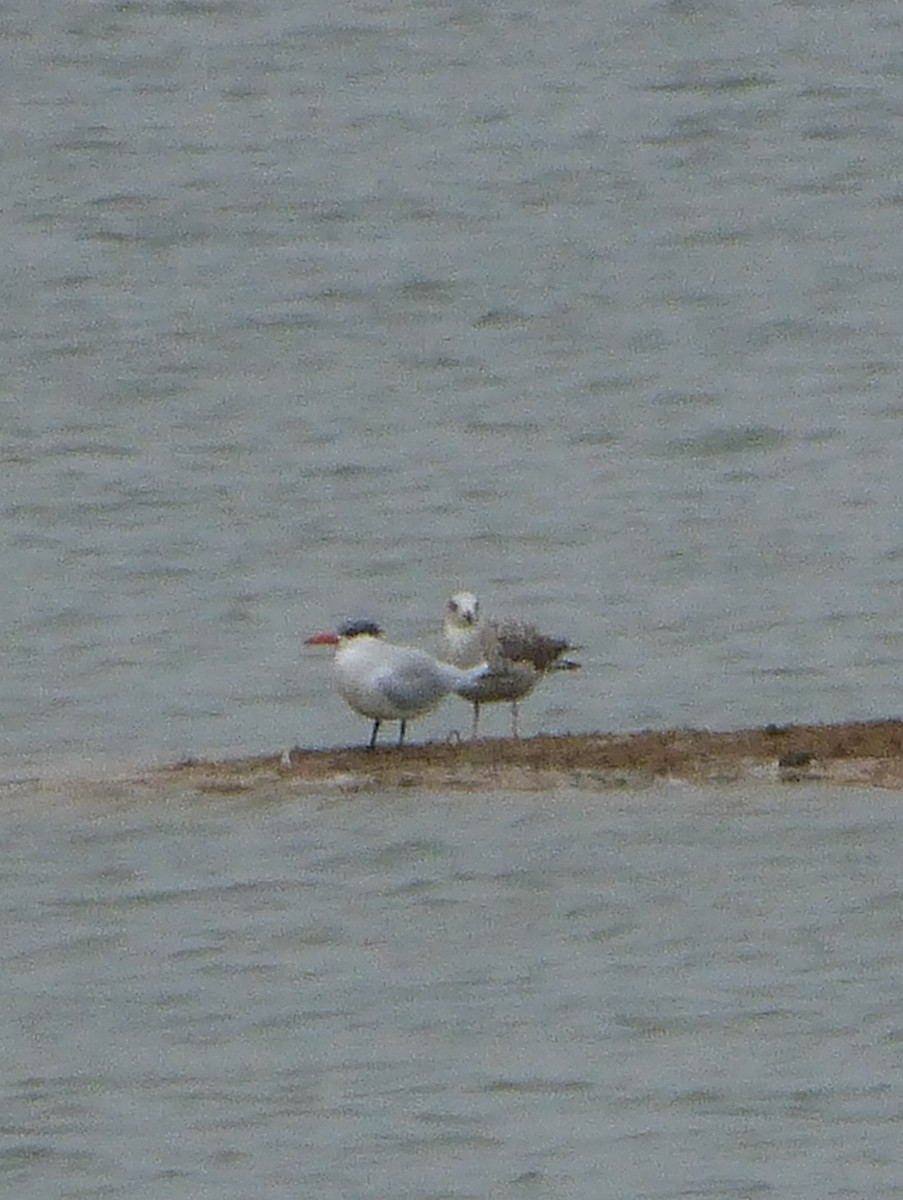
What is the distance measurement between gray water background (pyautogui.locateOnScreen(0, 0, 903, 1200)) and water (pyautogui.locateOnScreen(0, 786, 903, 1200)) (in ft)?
0.08

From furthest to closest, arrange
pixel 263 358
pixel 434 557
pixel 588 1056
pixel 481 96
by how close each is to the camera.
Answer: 1. pixel 481 96
2. pixel 263 358
3. pixel 434 557
4. pixel 588 1056

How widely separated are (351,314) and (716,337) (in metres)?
3.31

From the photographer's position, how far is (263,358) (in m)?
32.6

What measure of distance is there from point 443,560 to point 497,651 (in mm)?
8143

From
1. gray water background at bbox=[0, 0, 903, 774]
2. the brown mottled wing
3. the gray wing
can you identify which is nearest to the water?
the gray wing

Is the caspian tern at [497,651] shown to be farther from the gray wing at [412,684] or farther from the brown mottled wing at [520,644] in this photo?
the gray wing at [412,684]

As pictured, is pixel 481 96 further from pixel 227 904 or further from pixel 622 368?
pixel 227 904

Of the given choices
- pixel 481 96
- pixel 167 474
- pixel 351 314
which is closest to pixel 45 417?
pixel 167 474

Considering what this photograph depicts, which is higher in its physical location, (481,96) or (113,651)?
(481,96)

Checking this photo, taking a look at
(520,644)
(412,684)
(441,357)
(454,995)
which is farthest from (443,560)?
(454,995)

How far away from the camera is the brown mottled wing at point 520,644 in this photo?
16.9m

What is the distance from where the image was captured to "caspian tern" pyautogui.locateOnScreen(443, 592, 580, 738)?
16812 mm

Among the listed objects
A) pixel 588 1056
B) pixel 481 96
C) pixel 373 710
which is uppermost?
pixel 481 96

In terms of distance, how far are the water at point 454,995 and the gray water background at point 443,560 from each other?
2 centimetres
